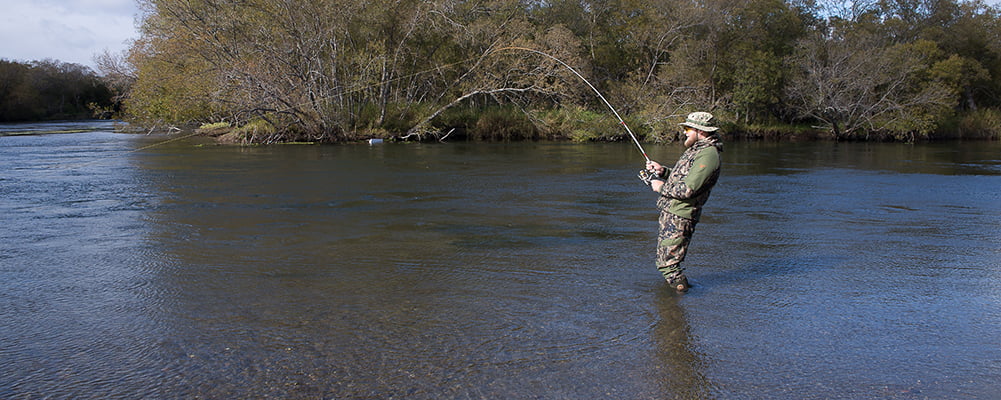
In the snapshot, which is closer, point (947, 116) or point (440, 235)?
point (440, 235)

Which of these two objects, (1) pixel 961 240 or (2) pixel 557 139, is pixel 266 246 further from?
(2) pixel 557 139

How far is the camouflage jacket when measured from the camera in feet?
19.0

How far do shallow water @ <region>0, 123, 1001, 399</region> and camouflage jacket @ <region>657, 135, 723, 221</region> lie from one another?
74 centimetres

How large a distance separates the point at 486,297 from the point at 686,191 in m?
1.83

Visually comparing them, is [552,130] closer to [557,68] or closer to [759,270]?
[557,68]

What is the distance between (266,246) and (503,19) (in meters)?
27.5

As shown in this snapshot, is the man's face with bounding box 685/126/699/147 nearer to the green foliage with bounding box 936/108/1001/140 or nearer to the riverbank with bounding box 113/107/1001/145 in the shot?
the riverbank with bounding box 113/107/1001/145

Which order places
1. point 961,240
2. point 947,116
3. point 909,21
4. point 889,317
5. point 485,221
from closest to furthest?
point 889,317 → point 961,240 → point 485,221 → point 947,116 → point 909,21

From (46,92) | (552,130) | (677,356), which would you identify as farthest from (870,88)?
(46,92)

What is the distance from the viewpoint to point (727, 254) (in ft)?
25.5

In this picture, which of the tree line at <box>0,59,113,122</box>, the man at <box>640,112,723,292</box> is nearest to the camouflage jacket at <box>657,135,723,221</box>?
the man at <box>640,112,723,292</box>

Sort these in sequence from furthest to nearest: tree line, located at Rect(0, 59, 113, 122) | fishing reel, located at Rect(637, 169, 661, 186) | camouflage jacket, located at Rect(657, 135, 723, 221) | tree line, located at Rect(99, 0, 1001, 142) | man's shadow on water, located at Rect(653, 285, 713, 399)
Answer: tree line, located at Rect(0, 59, 113, 122) < tree line, located at Rect(99, 0, 1001, 142) < fishing reel, located at Rect(637, 169, 661, 186) < camouflage jacket, located at Rect(657, 135, 723, 221) < man's shadow on water, located at Rect(653, 285, 713, 399)

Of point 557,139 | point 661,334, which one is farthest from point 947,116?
point 661,334

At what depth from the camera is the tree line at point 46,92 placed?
62469 mm
